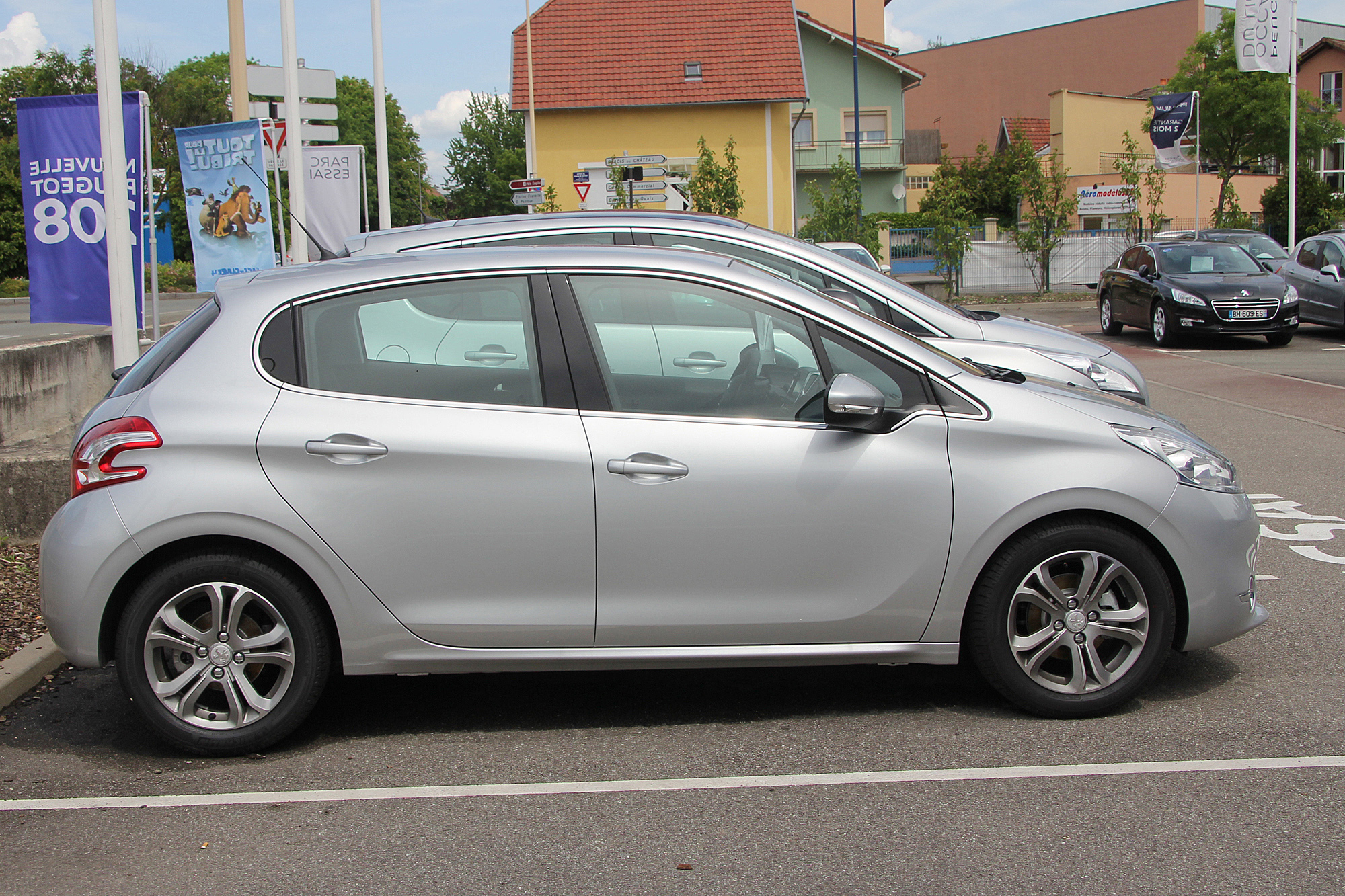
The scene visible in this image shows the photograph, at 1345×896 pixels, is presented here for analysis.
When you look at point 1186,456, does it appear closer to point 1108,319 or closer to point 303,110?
point 303,110

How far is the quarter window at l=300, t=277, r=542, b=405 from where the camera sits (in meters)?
4.26

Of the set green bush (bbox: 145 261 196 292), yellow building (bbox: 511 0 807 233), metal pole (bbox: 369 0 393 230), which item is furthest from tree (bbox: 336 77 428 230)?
metal pole (bbox: 369 0 393 230)

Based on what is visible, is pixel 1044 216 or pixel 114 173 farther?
pixel 1044 216

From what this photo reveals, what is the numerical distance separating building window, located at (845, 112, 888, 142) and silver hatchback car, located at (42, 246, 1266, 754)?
51.9 m

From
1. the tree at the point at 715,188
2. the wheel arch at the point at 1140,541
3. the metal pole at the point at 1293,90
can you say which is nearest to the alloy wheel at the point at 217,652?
the wheel arch at the point at 1140,541

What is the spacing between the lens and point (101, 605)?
4.11m

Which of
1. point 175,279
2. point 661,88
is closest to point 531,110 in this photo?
point 661,88

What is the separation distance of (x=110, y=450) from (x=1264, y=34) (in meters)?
29.5

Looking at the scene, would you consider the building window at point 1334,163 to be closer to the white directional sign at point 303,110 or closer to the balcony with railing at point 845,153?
the balcony with railing at point 845,153

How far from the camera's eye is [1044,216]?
31.8 metres

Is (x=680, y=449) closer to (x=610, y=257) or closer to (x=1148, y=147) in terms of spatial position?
(x=610, y=257)

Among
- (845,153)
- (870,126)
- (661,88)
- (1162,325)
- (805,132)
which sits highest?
(870,126)

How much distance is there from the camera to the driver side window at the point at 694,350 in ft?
14.0

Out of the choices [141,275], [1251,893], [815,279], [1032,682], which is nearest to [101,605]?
[1032,682]
